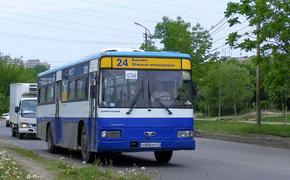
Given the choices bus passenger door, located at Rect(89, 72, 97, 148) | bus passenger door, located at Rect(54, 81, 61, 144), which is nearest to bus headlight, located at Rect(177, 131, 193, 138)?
bus passenger door, located at Rect(89, 72, 97, 148)

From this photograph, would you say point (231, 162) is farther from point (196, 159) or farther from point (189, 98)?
point (189, 98)

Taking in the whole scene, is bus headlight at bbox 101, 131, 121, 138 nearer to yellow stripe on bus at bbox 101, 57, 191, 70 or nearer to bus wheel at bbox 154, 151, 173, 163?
yellow stripe on bus at bbox 101, 57, 191, 70

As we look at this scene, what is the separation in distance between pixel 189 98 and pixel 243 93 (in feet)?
150

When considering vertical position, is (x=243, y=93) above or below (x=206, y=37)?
below

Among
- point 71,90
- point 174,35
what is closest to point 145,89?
point 71,90

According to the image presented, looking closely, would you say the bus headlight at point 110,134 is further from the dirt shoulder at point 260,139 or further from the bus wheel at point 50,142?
the dirt shoulder at point 260,139

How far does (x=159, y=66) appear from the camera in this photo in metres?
16.2

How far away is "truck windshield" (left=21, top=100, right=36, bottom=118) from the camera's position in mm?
33156

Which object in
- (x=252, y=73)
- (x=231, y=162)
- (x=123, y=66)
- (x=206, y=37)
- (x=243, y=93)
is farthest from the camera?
(x=252, y=73)

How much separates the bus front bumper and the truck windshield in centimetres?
1786

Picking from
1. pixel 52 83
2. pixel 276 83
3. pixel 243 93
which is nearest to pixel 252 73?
pixel 243 93

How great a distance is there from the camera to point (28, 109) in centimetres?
3331

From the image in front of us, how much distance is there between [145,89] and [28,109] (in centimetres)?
1847

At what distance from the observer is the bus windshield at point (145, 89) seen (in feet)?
51.9
